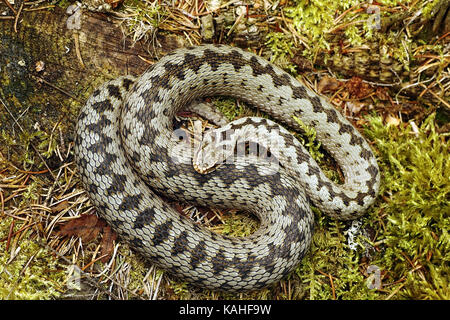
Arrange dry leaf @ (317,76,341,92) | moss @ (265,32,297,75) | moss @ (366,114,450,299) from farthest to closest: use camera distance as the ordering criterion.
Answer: dry leaf @ (317,76,341,92) → moss @ (265,32,297,75) → moss @ (366,114,450,299)

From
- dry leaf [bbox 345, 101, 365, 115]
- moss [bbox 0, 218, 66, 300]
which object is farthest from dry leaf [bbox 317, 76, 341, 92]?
moss [bbox 0, 218, 66, 300]

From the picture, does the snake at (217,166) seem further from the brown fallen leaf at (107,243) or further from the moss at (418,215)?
the moss at (418,215)

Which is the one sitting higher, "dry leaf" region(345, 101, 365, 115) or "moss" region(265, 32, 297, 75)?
"moss" region(265, 32, 297, 75)

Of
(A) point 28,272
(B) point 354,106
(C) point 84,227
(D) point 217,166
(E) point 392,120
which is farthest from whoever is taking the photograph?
(B) point 354,106

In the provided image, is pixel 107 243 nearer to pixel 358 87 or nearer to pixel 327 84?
pixel 327 84

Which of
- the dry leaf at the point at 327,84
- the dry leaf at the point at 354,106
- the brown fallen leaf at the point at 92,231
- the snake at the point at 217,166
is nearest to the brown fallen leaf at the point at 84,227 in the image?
the brown fallen leaf at the point at 92,231

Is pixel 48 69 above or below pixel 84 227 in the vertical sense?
above

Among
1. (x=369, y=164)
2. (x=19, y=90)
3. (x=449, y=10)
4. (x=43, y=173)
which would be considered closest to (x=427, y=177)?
(x=369, y=164)

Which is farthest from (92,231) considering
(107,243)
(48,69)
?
(48,69)

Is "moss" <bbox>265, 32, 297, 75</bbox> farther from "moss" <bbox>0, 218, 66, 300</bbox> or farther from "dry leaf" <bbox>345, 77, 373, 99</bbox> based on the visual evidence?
"moss" <bbox>0, 218, 66, 300</bbox>
